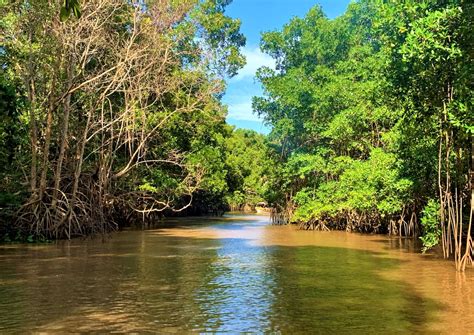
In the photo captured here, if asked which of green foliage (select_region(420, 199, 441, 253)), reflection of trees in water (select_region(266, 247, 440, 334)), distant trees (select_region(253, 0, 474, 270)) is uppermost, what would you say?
distant trees (select_region(253, 0, 474, 270))

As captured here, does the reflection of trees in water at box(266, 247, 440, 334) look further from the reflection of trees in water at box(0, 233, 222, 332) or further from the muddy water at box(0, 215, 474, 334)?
the reflection of trees in water at box(0, 233, 222, 332)

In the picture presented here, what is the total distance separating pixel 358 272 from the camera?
10.3 m

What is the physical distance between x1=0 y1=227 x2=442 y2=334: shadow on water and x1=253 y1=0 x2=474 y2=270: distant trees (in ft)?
9.36

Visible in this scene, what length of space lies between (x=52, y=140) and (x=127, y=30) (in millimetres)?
6195

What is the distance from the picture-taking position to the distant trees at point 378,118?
9.80 metres

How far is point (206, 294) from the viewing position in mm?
8109

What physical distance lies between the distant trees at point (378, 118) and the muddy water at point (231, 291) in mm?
1869

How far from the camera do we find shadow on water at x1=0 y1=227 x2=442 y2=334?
625 cm

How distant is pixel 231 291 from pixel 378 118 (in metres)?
13.9

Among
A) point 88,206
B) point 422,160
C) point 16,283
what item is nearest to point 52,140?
point 88,206

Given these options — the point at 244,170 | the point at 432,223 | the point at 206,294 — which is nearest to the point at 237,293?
the point at 206,294

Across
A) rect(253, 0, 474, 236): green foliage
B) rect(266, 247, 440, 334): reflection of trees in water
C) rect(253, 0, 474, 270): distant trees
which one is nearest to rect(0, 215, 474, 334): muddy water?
rect(266, 247, 440, 334): reflection of trees in water

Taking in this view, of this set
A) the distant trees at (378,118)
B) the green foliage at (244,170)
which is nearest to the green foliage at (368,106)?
the distant trees at (378,118)

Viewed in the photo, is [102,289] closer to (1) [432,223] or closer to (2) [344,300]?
(2) [344,300]
